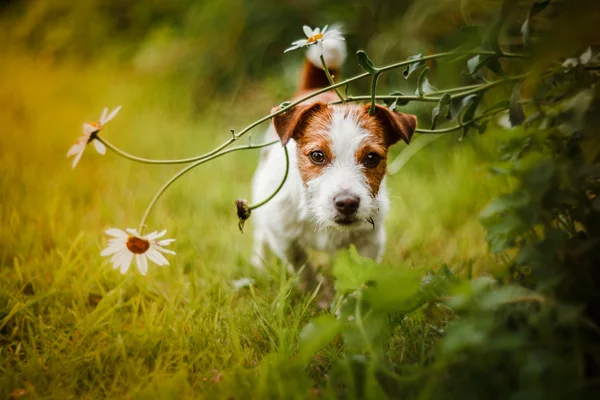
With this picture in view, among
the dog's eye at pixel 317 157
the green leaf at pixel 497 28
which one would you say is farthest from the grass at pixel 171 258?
the dog's eye at pixel 317 157

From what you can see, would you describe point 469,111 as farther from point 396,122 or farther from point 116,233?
point 116,233

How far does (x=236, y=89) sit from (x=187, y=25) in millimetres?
742

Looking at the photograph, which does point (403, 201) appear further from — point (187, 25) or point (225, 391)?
point (187, 25)

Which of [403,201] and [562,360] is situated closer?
[562,360]

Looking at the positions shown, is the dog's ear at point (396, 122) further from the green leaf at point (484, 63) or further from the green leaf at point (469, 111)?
the green leaf at point (484, 63)

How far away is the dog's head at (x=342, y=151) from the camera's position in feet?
6.43

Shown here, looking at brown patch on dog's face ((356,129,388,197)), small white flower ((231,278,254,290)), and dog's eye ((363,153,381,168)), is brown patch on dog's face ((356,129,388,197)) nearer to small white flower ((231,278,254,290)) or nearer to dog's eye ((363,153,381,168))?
dog's eye ((363,153,381,168))

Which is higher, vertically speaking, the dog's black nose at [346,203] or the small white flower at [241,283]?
the dog's black nose at [346,203]

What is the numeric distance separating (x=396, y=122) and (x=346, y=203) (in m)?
0.40

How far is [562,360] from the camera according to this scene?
1137 mm

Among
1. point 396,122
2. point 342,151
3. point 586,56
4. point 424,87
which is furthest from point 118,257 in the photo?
point 586,56

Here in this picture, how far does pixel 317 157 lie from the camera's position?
6.96 feet

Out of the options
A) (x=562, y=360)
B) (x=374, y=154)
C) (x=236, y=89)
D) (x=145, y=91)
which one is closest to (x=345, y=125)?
(x=374, y=154)

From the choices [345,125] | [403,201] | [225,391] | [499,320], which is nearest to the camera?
[499,320]
